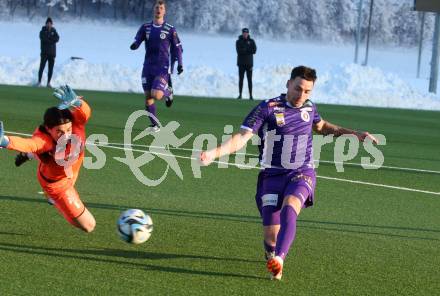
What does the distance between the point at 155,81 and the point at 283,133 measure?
10013 mm

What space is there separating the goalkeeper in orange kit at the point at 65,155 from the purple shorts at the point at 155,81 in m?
9.04

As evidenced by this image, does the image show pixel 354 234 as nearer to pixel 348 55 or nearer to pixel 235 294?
pixel 235 294

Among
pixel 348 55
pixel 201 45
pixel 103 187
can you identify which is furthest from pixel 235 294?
pixel 348 55

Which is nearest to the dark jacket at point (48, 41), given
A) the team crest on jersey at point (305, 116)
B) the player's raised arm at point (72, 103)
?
the player's raised arm at point (72, 103)

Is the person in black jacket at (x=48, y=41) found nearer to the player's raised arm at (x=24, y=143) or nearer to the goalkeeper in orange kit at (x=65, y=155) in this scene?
the goalkeeper in orange kit at (x=65, y=155)

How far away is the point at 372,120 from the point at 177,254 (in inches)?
744

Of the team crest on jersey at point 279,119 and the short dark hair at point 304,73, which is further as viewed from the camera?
the team crest on jersey at point 279,119

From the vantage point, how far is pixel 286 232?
729cm

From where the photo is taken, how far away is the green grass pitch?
23.2ft

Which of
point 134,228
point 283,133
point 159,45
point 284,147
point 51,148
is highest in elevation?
point 283,133

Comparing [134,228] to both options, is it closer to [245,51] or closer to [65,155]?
[65,155]

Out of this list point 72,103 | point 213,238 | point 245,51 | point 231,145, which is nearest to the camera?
point 231,145

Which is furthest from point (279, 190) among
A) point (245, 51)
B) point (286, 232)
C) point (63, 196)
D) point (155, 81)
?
point (245, 51)

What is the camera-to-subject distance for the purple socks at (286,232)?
7203 millimetres
